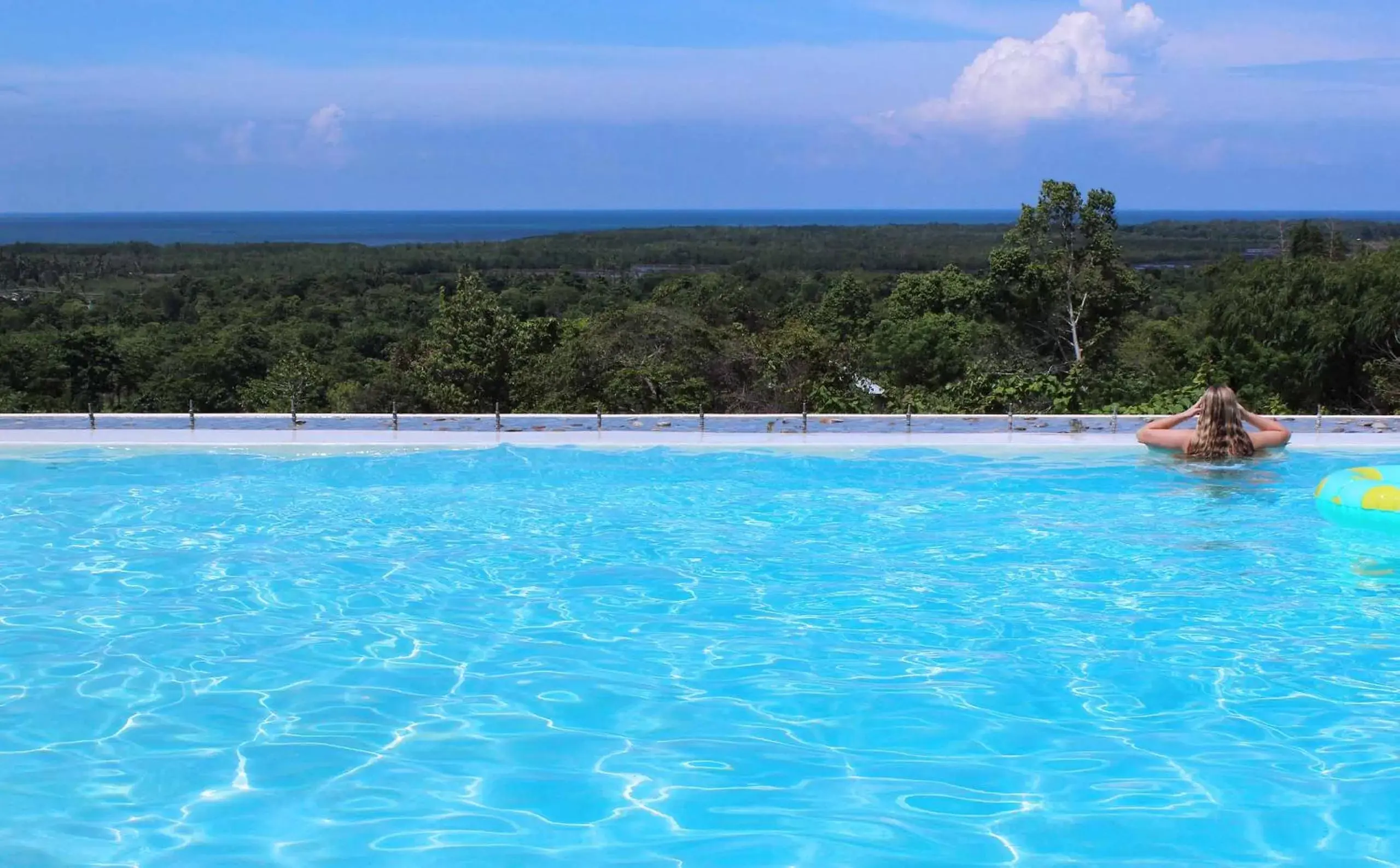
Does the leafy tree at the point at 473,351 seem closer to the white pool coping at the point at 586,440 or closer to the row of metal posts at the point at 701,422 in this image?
the row of metal posts at the point at 701,422

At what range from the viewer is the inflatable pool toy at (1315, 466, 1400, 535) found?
10.4 m

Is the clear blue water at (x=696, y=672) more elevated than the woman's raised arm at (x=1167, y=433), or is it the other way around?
the woman's raised arm at (x=1167, y=433)

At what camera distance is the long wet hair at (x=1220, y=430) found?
41.2 feet

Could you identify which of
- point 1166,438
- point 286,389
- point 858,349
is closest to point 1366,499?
point 1166,438

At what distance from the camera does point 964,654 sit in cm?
823

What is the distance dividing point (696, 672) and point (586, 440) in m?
6.45

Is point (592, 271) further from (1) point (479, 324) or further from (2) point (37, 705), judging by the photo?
(2) point (37, 705)

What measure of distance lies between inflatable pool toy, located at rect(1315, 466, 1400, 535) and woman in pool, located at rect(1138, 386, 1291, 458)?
6.15 ft

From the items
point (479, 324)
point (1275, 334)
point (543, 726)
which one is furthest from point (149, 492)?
point (1275, 334)

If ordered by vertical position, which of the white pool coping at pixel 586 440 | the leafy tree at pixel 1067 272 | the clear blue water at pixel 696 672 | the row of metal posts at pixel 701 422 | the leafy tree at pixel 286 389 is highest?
the leafy tree at pixel 1067 272

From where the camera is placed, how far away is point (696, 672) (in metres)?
8.01

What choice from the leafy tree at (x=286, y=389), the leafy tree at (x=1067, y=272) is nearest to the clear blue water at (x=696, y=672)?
the leafy tree at (x=1067, y=272)

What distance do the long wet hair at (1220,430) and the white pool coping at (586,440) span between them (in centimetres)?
108

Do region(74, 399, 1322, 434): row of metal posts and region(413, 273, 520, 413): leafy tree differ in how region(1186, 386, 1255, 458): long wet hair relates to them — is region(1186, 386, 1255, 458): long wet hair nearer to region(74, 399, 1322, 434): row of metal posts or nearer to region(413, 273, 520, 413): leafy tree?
region(74, 399, 1322, 434): row of metal posts
